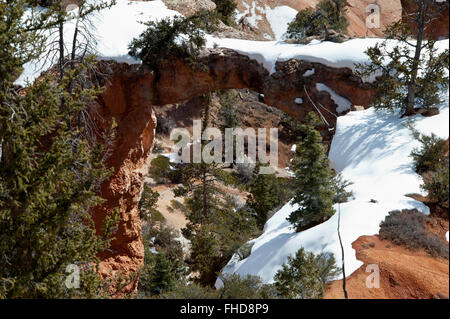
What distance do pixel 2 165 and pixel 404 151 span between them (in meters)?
7.90

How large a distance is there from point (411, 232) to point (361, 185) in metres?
2.44

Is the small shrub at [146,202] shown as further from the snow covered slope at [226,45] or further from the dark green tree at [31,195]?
the dark green tree at [31,195]

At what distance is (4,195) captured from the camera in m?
6.04

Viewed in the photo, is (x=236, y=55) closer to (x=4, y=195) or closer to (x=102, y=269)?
(x=102, y=269)

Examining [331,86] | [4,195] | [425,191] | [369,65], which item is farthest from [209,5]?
[4,195]

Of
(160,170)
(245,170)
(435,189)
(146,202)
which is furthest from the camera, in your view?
(245,170)

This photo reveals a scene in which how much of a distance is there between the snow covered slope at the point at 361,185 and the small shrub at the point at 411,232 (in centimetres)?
23

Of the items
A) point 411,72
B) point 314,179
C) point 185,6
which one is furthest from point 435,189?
point 185,6

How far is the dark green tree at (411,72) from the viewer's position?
35.3ft

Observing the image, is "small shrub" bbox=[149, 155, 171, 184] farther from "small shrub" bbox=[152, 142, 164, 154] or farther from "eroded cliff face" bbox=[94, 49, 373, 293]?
"eroded cliff face" bbox=[94, 49, 373, 293]

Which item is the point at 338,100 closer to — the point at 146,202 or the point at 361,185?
the point at 361,185

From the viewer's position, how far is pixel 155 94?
1516 centimetres

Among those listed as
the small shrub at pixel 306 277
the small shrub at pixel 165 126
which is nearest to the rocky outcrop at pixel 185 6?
the small shrub at pixel 306 277

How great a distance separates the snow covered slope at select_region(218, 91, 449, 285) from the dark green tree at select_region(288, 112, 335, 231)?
1.19 feet
